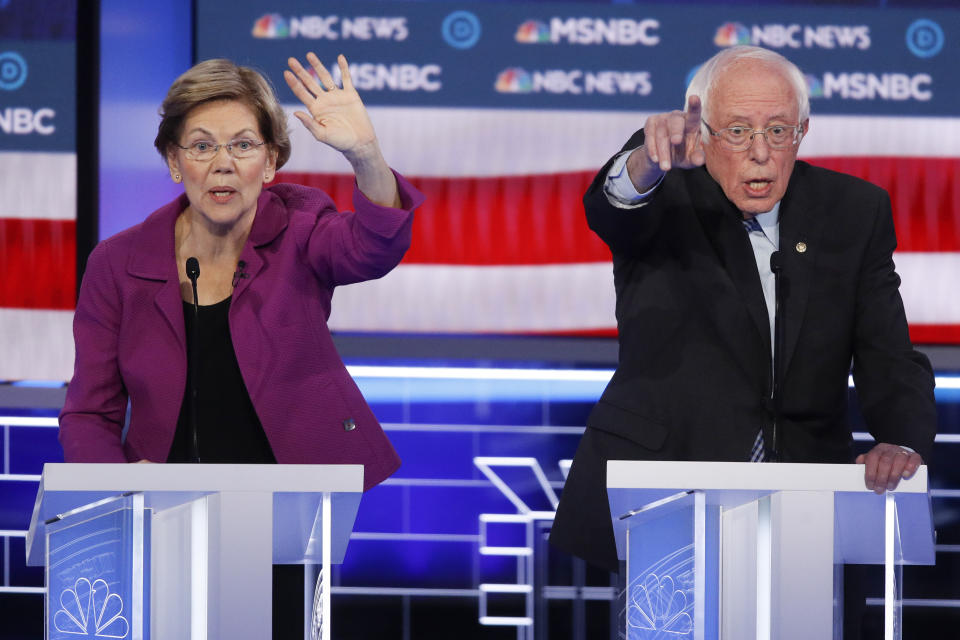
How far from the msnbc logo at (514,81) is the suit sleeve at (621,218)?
174 centimetres

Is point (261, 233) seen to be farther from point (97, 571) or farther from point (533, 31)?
point (533, 31)

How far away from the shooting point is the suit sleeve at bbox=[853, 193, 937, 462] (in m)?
2.04

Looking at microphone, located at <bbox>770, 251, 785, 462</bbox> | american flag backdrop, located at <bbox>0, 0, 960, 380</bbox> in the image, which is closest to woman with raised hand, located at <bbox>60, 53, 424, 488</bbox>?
microphone, located at <bbox>770, 251, 785, 462</bbox>

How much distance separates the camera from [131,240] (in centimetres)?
226

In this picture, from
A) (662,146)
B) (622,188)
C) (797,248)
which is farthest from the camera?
(797,248)

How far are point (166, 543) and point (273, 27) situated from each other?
2685 mm

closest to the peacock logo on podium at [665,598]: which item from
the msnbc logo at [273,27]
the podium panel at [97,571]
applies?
the podium panel at [97,571]

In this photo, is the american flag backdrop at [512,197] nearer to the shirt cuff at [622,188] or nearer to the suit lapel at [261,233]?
the suit lapel at [261,233]

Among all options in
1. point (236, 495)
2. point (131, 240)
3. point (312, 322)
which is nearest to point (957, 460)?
point (312, 322)

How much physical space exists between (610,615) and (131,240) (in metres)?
2.26

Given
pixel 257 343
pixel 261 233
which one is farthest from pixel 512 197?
pixel 257 343

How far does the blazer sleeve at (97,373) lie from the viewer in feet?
7.04

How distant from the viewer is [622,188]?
205 cm

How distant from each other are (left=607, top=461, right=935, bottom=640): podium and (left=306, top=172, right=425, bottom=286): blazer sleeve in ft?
2.55
